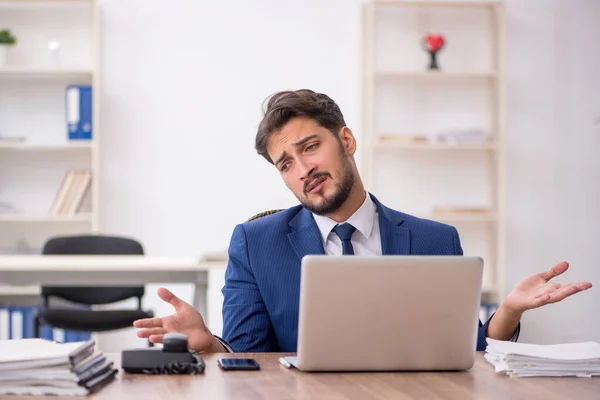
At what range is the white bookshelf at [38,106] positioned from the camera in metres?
4.96

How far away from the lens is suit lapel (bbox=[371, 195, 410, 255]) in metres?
2.09

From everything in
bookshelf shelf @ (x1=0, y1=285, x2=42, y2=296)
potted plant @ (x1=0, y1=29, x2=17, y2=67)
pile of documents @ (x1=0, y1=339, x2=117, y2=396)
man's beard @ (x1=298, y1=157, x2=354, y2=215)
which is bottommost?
bookshelf shelf @ (x1=0, y1=285, x2=42, y2=296)

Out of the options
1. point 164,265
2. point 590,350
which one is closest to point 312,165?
point 590,350

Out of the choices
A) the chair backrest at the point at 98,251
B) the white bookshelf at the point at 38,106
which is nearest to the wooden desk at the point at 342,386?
the chair backrest at the point at 98,251

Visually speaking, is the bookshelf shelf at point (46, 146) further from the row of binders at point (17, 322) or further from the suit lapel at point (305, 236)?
the suit lapel at point (305, 236)

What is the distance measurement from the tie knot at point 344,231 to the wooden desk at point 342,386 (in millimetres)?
549

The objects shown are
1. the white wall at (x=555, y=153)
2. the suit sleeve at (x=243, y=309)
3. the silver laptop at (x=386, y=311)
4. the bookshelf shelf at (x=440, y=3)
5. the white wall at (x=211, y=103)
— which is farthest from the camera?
the white wall at (x=555, y=153)

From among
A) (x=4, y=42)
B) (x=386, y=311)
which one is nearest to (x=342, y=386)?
(x=386, y=311)

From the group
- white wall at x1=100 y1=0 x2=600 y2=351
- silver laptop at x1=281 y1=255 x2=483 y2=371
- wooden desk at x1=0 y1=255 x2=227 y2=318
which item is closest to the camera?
silver laptop at x1=281 y1=255 x2=483 y2=371

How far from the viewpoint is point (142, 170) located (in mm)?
5027

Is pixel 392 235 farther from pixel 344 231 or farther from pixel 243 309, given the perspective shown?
pixel 243 309

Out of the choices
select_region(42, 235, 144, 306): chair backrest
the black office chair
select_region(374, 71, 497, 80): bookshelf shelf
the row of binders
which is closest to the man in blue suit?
the black office chair

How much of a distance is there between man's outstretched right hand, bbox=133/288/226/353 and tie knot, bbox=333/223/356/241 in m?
0.44

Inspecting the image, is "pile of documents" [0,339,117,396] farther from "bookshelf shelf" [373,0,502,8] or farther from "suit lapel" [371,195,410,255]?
"bookshelf shelf" [373,0,502,8]
